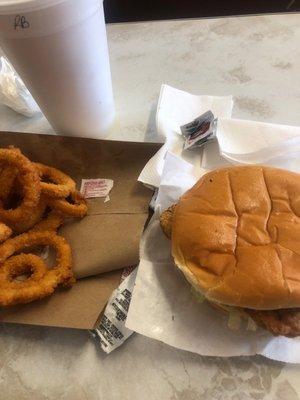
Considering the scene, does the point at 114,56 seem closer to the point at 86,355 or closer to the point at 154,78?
the point at 154,78

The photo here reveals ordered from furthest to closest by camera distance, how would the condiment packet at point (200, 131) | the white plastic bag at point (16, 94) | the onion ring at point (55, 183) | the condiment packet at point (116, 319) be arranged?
the white plastic bag at point (16, 94)
the condiment packet at point (200, 131)
the onion ring at point (55, 183)
the condiment packet at point (116, 319)

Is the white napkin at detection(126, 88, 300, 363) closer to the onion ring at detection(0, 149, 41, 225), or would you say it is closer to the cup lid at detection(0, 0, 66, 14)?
the onion ring at detection(0, 149, 41, 225)

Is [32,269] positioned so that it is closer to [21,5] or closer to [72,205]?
[72,205]

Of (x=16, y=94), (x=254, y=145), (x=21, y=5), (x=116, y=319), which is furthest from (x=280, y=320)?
(x=16, y=94)

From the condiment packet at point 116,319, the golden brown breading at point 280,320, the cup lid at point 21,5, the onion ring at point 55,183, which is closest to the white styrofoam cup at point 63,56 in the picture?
the cup lid at point 21,5

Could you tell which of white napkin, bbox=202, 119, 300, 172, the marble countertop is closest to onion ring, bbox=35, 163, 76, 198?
the marble countertop

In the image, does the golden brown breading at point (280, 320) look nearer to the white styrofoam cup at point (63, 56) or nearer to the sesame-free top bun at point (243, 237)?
the sesame-free top bun at point (243, 237)
